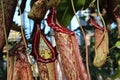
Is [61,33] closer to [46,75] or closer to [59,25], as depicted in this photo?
[59,25]

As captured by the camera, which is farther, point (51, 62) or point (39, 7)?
point (51, 62)

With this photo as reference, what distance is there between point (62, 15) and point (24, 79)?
454 mm

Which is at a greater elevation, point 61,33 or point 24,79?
point 61,33

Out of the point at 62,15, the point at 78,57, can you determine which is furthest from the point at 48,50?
the point at 62,15

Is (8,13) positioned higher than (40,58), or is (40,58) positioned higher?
(8,13)

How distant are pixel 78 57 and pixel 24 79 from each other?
0.19 metres

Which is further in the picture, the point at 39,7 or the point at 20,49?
the point at 20,49

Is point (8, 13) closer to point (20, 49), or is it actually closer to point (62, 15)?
point (20, 49)

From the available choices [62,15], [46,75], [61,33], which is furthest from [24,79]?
[62,15]

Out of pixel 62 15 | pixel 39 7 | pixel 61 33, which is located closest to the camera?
pixel 39 7

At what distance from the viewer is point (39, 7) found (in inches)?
34.5

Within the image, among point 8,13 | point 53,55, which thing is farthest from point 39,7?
point 53,55

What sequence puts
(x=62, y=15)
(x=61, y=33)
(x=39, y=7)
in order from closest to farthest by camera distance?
(x=39, y=7)
(x=61, y=33)
(x=62, y=15)

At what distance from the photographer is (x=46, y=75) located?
3.24 feet
